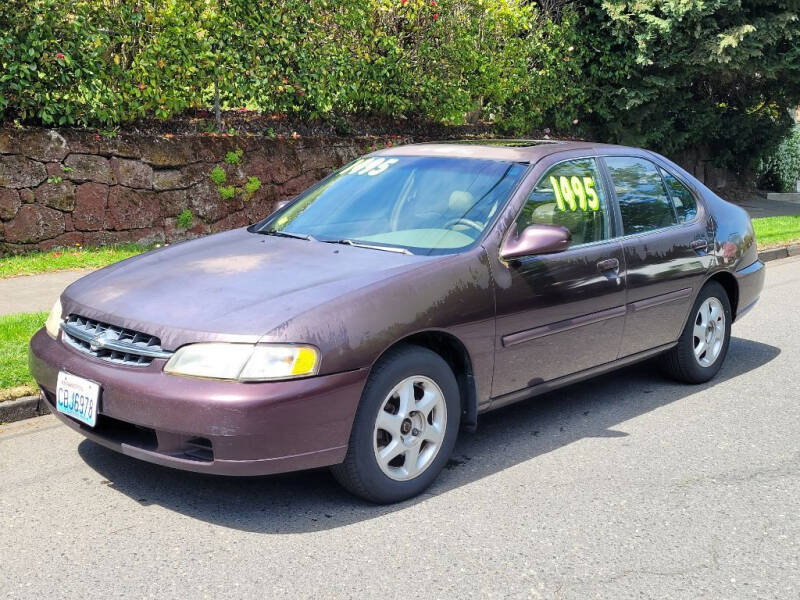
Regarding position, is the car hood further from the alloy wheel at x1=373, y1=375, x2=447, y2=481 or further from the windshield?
the alloy wheel at x1=373, y1=375, x2=447, y2=481

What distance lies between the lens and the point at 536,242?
472cm

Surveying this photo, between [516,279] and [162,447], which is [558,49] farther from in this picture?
[162,447]

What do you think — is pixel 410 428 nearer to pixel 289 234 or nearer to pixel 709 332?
pixel 289 234

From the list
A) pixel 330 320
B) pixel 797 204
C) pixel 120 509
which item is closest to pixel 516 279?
pixel 330 320

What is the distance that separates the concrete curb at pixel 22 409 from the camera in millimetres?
5301

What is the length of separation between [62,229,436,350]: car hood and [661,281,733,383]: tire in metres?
2.41

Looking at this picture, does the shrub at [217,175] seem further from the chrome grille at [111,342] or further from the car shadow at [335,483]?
the chrome grille at [111,342]

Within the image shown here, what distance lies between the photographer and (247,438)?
148 inches

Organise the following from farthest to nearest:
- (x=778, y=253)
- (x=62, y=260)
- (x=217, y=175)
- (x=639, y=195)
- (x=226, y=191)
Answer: (x=778, y=253) < (x=226, y=191) < (x=217, y=175) < (x=62, y=260) < (x=639, y=195)

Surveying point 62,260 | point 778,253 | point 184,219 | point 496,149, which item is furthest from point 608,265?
point 778,253

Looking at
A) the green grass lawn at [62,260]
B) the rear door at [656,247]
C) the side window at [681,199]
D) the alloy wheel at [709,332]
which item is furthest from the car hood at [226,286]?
the green grass lawn at [62,260]

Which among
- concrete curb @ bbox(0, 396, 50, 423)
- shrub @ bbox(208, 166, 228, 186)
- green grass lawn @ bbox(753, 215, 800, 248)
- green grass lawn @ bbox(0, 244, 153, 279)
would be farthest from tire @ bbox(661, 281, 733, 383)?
shrub @ bbox(208, 166, 228, 186)

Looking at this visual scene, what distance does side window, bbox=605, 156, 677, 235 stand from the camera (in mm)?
5703

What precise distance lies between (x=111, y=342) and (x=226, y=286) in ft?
1.81
